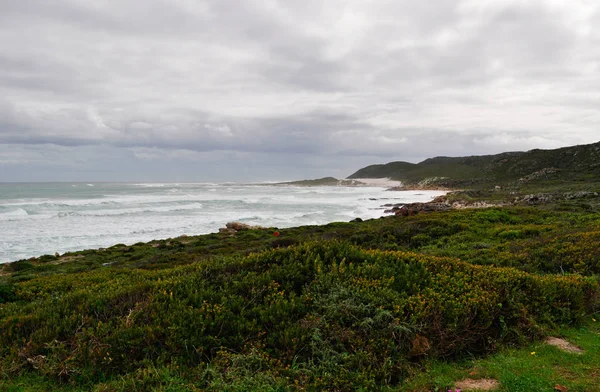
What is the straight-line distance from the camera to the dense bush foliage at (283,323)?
168 inches

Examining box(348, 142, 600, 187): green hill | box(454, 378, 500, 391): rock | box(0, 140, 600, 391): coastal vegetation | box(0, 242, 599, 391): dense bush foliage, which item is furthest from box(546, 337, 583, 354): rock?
box(348, 142, 600, 187): green hill

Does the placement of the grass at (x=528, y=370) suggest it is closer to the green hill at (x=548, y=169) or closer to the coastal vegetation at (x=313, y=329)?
the coastal vegetation at (x=313, y=329)

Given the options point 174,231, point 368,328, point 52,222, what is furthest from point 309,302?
point 52,222

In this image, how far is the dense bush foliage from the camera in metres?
4.27

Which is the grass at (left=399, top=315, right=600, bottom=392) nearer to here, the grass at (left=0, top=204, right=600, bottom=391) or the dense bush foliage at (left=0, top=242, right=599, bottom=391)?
the grass at (left=0, top=204, right=600, bottom=391)

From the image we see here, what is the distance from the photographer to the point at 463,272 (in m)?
6.49

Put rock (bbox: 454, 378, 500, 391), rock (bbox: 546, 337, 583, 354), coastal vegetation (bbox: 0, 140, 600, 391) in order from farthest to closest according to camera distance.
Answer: rock (bbox: 546, 337, 583, 354) < coastal vegetation (bbox: 0, 140, 600, 391) < rock (bbox: 454, 378, 500, 391)

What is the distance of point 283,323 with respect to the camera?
4.89m

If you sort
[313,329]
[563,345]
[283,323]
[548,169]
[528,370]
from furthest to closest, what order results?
[548,169]
[563,345]
[283,323]
[313,329]
[528,370]

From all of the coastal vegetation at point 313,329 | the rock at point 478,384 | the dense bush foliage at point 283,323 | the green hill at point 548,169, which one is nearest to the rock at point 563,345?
the coastal vegetation at point 313,329

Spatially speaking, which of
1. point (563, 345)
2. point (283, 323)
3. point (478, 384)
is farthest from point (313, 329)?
point (563, 345)

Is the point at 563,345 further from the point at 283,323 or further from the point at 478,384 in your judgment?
the point at 283,323

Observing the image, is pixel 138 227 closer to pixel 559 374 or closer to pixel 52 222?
pixel 52 222

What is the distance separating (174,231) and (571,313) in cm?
3190
